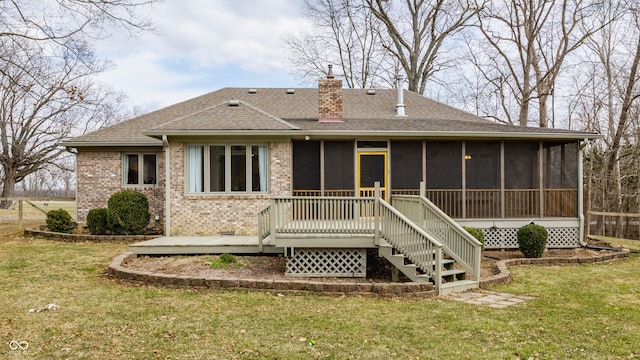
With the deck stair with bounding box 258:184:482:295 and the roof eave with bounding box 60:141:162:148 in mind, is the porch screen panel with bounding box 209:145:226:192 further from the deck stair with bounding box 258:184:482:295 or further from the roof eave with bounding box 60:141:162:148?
the deck stair with bounding box 258:184:482:295

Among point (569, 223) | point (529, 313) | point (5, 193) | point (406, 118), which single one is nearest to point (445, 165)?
point (406, 118)

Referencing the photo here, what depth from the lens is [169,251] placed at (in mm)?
10281

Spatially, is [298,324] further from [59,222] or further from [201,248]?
[59,222]

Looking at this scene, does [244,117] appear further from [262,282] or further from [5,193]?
[5,193]

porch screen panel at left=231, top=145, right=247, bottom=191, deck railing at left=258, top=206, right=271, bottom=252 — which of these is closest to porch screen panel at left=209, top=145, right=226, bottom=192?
porch screen panel at left=231, top=145, right=247, bottom=191

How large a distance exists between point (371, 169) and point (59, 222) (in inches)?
372

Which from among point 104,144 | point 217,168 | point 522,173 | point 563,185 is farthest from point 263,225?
point 563,185

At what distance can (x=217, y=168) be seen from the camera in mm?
12344

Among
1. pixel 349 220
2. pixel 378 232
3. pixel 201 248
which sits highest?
pixel 349 220

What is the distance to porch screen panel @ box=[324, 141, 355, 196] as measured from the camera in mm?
13312

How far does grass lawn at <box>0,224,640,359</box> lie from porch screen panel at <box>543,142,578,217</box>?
16.1ft

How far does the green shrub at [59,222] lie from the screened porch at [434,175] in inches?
280

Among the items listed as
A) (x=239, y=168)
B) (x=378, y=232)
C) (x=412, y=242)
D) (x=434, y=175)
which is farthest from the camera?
(x=434, y=175)

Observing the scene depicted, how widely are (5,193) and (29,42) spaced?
19837 millimetres
